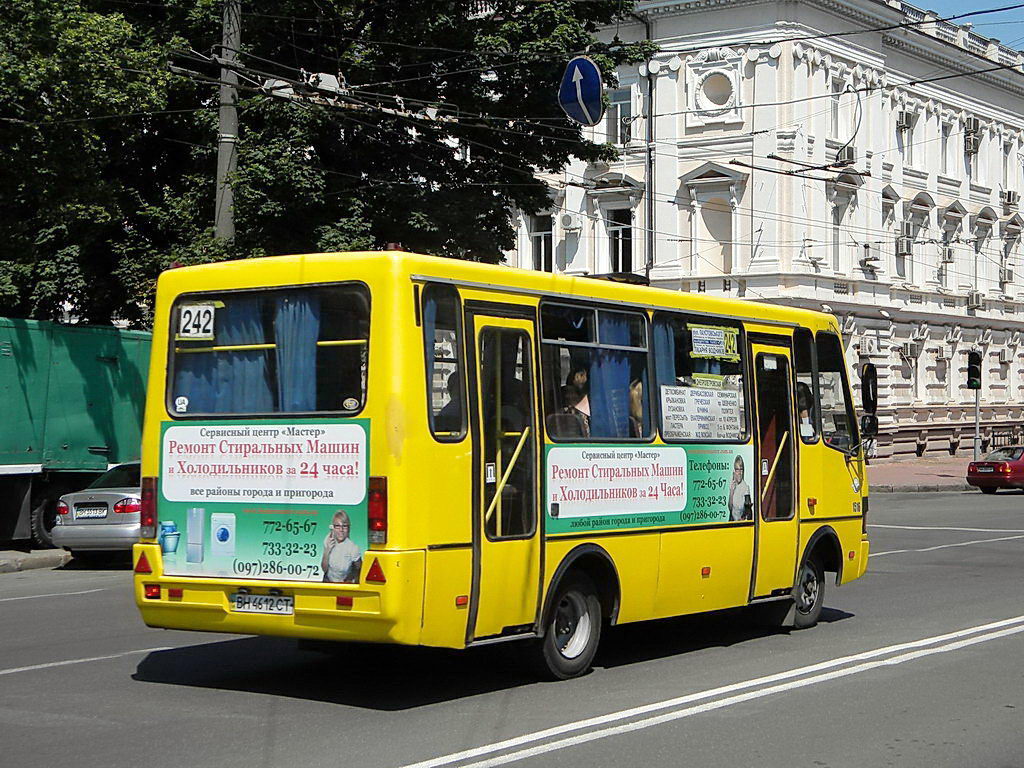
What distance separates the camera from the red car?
127 ft

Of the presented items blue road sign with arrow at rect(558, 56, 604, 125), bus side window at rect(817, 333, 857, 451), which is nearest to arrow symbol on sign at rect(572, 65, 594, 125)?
blue road sign with arrow at rect(558, 56, 604, 125)

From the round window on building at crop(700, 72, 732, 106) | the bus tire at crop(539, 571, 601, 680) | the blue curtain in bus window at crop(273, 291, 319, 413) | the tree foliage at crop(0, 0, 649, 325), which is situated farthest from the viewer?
the round window on building at crop(700, 72, 732, 106)

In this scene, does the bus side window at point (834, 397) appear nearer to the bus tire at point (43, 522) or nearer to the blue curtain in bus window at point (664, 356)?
the blue curtain in bus window at point (664, 356)

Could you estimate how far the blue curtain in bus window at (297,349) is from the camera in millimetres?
9438

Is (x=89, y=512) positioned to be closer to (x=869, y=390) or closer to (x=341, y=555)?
(x=869, y=390)

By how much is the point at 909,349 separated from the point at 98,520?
4022 centimetres

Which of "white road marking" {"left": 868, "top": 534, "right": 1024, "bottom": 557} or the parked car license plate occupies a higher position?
the parked car license plate

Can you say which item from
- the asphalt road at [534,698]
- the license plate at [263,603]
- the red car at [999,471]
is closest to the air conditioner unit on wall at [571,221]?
the red car at [999,471]

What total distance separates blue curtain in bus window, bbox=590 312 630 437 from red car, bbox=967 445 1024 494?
2997 centimetres

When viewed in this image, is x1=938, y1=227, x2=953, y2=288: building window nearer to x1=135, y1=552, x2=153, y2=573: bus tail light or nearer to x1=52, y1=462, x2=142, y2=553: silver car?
x1=52, y1=462, x2=142, y2=553: silver car

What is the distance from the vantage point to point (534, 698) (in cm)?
961

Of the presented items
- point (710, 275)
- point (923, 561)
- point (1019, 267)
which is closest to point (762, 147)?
point (710, 275)

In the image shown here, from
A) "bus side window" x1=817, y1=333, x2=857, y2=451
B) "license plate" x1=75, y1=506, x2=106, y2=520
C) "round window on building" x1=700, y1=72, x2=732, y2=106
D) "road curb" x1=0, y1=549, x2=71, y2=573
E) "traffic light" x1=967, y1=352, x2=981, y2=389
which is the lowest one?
"road curb" x1=0, y1=549, x2=71, y2=573

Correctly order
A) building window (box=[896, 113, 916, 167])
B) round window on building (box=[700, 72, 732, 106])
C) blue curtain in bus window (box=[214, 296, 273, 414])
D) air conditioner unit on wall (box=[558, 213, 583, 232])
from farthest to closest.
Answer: building window (box=[896, 113, 916, 167]), air conditioner unit on wall (box=[558, 213, 583, 232]), round window on building (box=[700, 72, 732, 106]), blue curtain in bus window (box=[214, 296, 273, 414])
